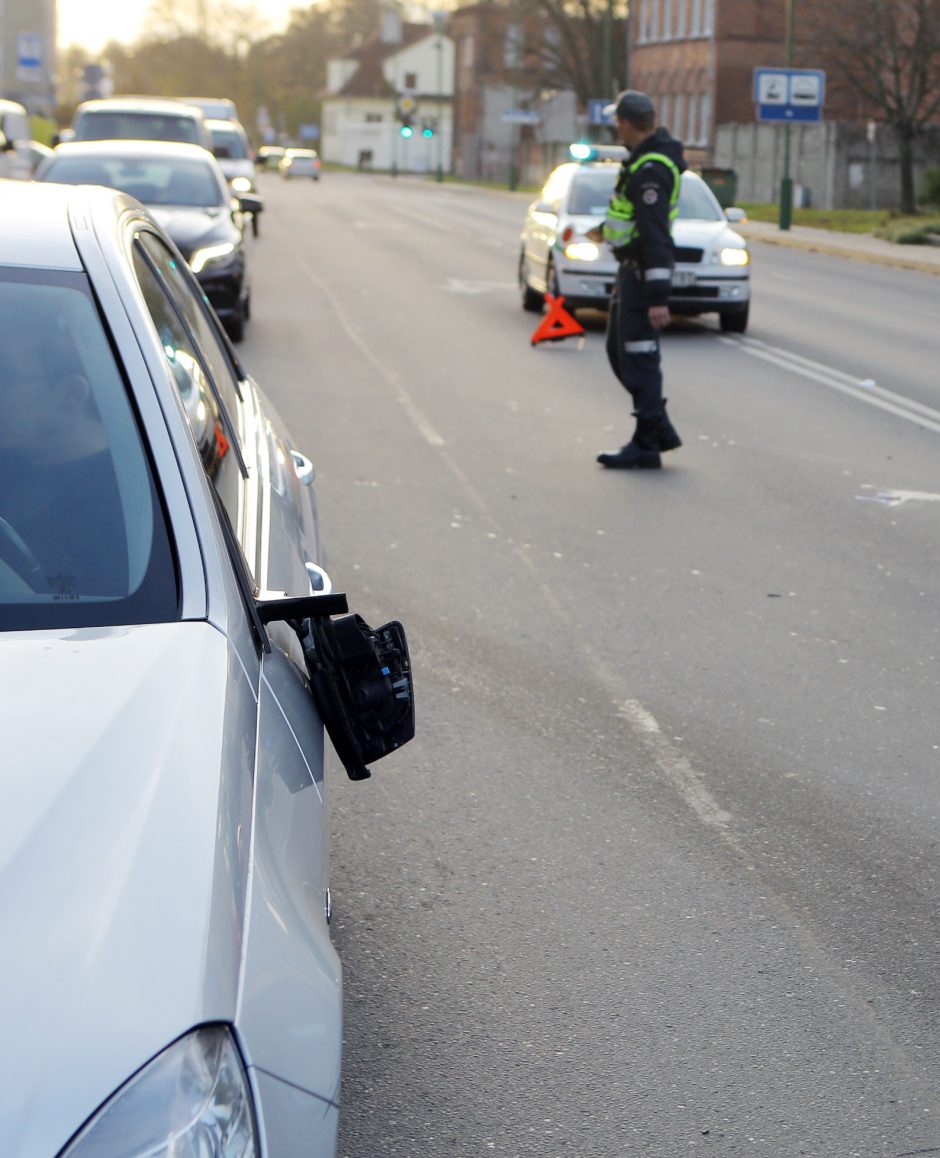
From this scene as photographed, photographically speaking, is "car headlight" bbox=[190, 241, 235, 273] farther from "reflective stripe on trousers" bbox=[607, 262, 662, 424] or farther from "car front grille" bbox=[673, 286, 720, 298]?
"reflective stripe on trousers" bbox=[607, 262, 662, 424]

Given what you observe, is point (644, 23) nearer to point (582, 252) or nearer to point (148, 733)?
point (582, 252)

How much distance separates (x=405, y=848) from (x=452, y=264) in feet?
73.2

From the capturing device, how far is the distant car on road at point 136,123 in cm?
2130

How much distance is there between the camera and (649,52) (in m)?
73.9

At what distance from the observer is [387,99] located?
127375 mm

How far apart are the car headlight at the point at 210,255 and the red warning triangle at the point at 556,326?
2958mm

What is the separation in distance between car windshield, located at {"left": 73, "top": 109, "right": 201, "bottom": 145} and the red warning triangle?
7420mm

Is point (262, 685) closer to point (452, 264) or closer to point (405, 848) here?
point (405, 848)

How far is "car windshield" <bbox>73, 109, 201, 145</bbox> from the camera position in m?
21.2

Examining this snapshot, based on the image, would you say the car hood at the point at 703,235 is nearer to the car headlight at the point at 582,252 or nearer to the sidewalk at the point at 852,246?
the car headlight at the point at 582,252

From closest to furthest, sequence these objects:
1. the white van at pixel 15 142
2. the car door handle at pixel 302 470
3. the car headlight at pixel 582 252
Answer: the car door handle at pixel 302 470
the car headlight at pixel 582 252
the white van at pixel 15 142

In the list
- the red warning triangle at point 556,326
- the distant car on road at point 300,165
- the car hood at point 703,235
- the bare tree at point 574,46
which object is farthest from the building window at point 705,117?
the red warning triangle at point 556,326

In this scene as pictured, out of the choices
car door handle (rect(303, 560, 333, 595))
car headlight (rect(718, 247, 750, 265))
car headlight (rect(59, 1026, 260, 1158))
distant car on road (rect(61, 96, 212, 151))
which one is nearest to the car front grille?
car headlight (rect(718, 247, 750, 265))

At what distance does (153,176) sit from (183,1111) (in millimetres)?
15189
